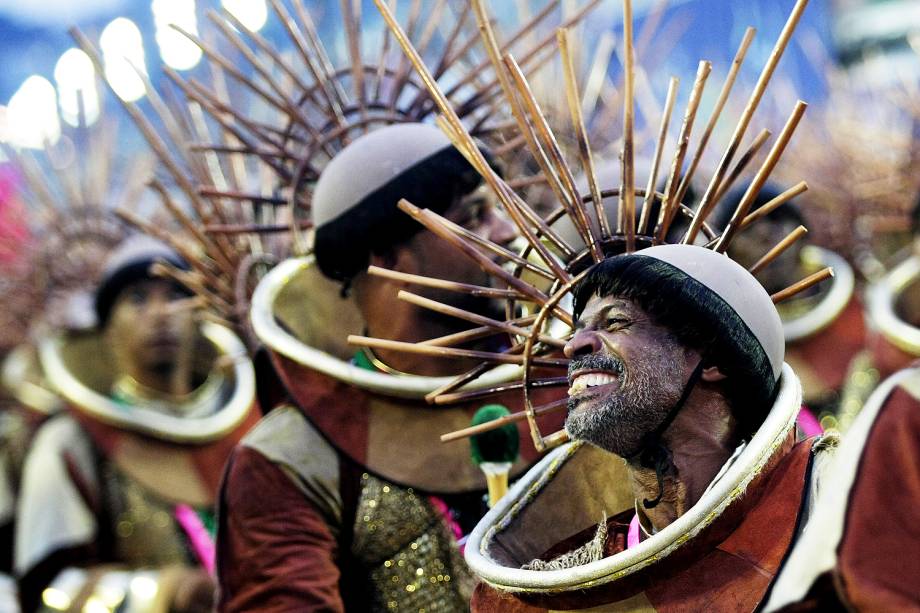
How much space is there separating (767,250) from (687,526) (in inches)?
133

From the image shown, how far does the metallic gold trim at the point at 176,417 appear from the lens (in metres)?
5.18

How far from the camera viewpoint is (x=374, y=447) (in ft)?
10.3

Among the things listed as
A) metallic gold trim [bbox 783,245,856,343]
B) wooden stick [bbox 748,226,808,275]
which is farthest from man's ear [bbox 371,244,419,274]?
metallic gold trim [bbox 783,245,856,343]

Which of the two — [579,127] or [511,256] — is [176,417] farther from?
[579,127]

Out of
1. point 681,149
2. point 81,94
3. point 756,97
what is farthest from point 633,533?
point 81,94

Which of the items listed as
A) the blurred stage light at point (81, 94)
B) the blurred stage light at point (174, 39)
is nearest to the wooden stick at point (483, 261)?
the blurred stage light at point (81, 94)

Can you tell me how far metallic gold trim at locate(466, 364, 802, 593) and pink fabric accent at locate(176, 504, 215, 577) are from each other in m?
3.15

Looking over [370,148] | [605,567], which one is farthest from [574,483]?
[370,148]

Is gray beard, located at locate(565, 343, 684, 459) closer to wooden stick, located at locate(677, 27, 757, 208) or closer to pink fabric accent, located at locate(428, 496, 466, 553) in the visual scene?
wooden stick, located at locate(677, 27, 757, 208)

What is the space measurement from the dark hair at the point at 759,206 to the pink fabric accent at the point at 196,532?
2256 mm

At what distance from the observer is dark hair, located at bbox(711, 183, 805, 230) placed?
4.84 m

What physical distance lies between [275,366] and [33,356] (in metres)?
4.21

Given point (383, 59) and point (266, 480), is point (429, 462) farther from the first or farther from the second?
point (383, 59)

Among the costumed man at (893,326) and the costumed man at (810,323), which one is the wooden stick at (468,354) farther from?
the costumed man at (810,323)
